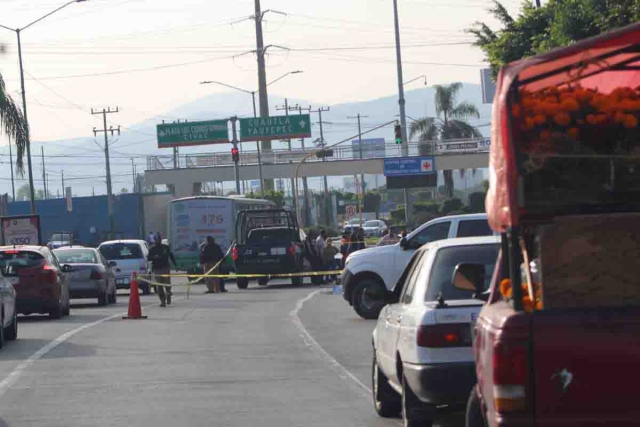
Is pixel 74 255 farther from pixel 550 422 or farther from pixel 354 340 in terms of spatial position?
pixel 550 422

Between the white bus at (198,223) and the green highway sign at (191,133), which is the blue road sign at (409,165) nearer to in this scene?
the white bus at (198,223)

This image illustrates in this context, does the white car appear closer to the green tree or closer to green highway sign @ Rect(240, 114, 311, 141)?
the green tree

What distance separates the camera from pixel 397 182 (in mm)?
56844

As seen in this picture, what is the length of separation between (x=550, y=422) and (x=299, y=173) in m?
61.8

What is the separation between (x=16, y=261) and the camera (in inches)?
941

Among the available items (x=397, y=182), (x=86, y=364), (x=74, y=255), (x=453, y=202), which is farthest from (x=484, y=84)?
(x=86, y=364)

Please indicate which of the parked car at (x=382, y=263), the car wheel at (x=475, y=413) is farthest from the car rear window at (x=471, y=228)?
the car wheel at (x=475, y=413)

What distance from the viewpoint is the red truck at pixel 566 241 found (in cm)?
611

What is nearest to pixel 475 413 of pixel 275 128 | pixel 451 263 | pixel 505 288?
pixel 505 288

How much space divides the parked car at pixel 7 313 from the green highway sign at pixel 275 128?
60558 millimetres

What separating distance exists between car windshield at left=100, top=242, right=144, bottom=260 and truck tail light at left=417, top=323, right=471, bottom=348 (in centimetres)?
2969

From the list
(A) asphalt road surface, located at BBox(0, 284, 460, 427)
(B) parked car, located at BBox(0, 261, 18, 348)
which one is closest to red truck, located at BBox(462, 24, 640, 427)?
(A) asphalt road surface, located at BBox(0, 284, 460, 427)

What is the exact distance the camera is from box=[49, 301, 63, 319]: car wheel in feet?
79.3

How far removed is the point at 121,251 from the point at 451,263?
29.1 metres
